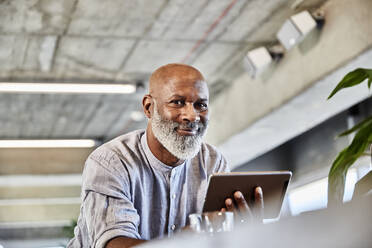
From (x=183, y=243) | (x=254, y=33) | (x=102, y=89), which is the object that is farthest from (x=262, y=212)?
(x=102, y=89)

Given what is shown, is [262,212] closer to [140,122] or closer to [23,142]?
[140,122]

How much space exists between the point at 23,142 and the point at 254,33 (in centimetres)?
532

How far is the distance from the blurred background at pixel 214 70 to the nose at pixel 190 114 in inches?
93.3

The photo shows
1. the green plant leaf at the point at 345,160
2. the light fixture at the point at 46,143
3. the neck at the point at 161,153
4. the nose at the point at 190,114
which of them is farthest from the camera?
the light fixture at the point at 46,143

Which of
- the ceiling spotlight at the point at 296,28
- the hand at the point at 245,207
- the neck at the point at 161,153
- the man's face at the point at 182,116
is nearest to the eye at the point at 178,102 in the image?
the man's face at the point at 182,116

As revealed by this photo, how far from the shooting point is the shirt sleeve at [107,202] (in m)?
2.03

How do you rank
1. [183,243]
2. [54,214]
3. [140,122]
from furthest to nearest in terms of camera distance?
[54,214] → [140,122] → [183,243]

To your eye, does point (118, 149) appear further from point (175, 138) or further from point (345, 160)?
point (345, 160)

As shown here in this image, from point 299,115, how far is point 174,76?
400 cm

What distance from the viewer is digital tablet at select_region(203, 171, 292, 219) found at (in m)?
2.01

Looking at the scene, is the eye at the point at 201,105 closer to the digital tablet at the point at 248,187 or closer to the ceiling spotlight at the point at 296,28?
the digital tablet at the point at 248,187

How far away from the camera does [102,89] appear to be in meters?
7.01

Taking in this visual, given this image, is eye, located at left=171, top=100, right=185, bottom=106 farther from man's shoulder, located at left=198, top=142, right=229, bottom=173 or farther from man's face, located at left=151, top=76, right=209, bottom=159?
man's shoulder, located at left=198, top=142, right=229, bottom=173

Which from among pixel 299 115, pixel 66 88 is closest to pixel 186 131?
pixel 299 115
